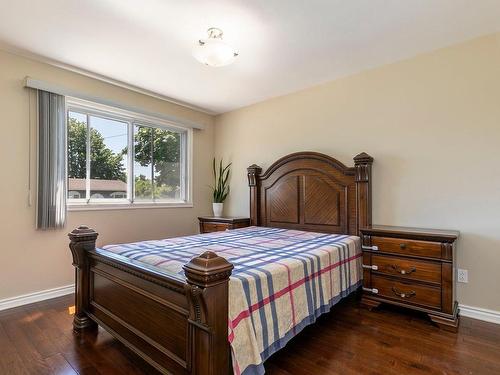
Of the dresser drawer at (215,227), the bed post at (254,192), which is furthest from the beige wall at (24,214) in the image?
the bed post at (254,192)

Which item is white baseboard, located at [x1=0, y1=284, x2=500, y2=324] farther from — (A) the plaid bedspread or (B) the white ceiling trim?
(B) the white ceiling trim

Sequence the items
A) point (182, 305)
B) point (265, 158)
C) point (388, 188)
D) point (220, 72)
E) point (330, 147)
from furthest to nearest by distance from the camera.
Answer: point (265, 158) → point (330, 147) → point (220, 72) → point (388, 188) → point (182, 305)

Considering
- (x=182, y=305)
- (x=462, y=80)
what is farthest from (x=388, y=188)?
(x=182, y=305)

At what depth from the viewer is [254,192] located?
398 centimetres

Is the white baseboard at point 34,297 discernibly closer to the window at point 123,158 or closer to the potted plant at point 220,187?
the window at point 123,158

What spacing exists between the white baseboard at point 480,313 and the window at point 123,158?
3.55 m

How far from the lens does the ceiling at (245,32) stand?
2.09 meters

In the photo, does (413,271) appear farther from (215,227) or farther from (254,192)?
(215,227)

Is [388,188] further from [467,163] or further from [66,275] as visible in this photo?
[66,275]

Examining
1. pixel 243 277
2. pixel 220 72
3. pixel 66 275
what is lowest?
pixel 66 275

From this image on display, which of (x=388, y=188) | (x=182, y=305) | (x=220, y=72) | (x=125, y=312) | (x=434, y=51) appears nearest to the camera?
(x=182, y=305)

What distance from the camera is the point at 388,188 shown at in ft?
9.86

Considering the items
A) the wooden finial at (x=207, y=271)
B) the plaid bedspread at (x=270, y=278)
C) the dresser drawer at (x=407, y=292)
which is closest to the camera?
the wooden finial at (x=207, y=271)

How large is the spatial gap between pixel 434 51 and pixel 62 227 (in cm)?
420
